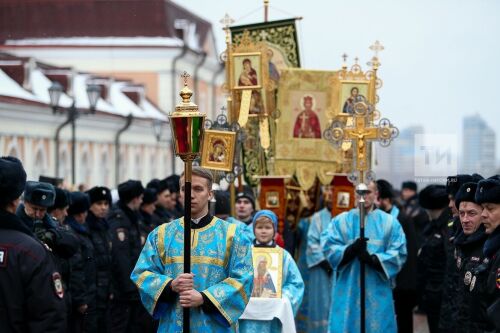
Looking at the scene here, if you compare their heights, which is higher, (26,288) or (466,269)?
(26,288)

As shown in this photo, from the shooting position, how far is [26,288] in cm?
604

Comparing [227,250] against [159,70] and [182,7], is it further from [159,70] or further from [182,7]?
[182,7]

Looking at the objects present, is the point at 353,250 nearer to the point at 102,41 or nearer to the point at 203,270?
the point at 203,270

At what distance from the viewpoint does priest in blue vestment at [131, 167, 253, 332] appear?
755cm

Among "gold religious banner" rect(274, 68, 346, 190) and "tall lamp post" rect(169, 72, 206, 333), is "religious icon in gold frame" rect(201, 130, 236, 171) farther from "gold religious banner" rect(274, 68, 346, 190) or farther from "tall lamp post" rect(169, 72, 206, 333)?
"tall lamp post" rect(169, 72, 206, 333)

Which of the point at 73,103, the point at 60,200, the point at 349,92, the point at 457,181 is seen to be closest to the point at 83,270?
the point at 60,200

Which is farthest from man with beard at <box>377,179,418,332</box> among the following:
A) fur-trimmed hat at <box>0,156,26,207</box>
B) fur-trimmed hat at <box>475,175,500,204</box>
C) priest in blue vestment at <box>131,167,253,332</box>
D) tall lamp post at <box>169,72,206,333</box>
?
fur-trimmed hat at <box>0,156,26,207</box>

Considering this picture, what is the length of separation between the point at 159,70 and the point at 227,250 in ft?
133

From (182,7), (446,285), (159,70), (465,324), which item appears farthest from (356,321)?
(182,7)

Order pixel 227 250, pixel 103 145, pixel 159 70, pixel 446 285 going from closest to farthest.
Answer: pixel 227 250
pixel 446 285
pixel 103 145
pixel 159 70

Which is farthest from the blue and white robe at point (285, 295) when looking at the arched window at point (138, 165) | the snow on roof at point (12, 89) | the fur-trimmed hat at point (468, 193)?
the arched window at point (138, 165)

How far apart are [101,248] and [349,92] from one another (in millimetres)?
4252

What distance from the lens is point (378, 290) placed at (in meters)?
11.9

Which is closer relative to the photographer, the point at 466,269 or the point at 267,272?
the point at 466,269
